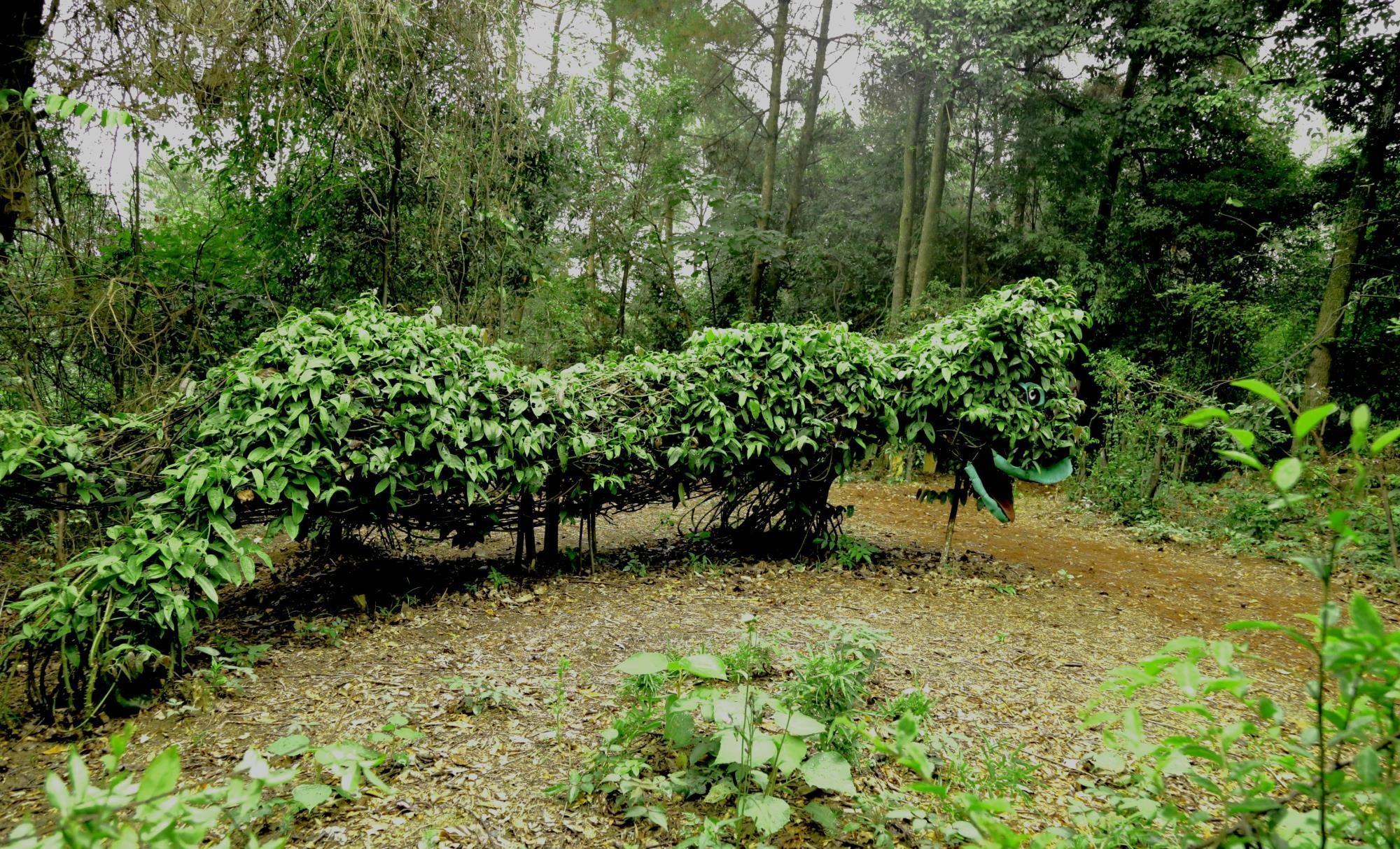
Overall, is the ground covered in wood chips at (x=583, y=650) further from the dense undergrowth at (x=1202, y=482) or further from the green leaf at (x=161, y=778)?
the green leaf at (x=161, y=778)

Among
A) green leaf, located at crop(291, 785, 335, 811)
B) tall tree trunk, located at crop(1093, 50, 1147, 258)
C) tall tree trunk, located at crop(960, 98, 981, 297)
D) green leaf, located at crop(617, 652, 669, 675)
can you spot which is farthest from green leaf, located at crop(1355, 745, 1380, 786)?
tall tree trunk, located at crop(960, 98, 981, 297)

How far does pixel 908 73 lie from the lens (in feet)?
49.1

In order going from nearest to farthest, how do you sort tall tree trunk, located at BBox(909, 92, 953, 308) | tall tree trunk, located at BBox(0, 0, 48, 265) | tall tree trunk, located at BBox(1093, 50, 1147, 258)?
tall tree trunk, located at BBox(0, 0, 48, 265), tall tree trunk, located at BBox(1093, 50, 1147, 258), tall tree trunk, located at BBox(909, 92, 953, 308)

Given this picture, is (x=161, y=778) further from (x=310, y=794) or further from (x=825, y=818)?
(x=825, y=818)

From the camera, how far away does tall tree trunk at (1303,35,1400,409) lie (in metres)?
8.60

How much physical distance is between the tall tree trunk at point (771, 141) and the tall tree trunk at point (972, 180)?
432 centimetres

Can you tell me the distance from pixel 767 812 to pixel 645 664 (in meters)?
0.58

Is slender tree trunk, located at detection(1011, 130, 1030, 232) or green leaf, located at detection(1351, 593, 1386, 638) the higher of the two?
slender tree trunk, located at detection(1011, 130, 1030, 232)

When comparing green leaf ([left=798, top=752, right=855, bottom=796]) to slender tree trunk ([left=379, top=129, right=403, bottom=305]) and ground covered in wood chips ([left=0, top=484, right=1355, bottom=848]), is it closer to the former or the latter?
ground covered in wood chips ([left=0, top=484, right=1355, bottom=848])

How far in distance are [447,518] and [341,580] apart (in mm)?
Result: 914

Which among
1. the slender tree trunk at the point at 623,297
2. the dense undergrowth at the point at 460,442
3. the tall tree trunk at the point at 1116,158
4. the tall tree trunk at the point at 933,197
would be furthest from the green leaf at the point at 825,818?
the tall tree trunk at the point at 1116,158

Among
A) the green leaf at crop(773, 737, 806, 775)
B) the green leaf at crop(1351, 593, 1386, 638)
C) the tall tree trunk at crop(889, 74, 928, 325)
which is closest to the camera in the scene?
the green leaf at crop(1351, 593, 1386, 638)

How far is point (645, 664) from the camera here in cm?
192

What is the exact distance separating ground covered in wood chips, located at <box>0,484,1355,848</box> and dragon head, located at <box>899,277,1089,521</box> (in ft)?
3.37
